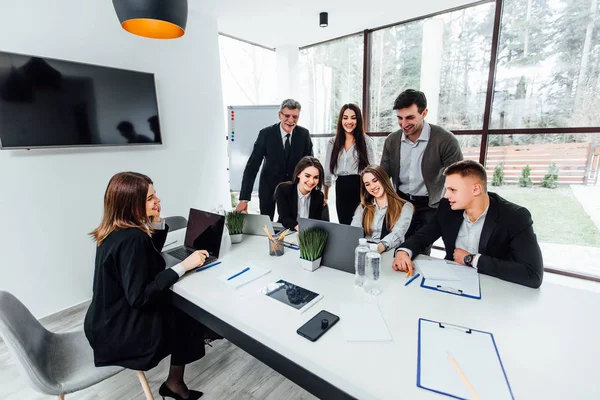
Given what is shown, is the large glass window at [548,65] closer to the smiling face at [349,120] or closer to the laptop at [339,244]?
the smiling face at [349,120]

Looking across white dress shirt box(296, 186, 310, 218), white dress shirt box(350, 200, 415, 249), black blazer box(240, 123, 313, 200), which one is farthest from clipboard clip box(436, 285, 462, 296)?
black blazer box(240, 123, 313, 200)

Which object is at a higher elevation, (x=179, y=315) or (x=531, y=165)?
(x=531, y=165)

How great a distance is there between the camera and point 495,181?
3344 mm

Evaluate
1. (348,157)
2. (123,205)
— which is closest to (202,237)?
(123,205)

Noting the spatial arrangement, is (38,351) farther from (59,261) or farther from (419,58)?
(419,58)

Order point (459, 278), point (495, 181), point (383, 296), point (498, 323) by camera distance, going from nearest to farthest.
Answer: point (498, 323) < point (383, 296) < point (459, 278) < point (495, 181)

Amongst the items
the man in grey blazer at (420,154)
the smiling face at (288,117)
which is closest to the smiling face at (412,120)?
the man in grey blazer at (420,154)

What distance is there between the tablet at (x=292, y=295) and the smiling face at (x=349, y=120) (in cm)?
167

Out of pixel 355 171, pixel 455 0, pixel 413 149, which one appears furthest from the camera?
pixel 455 0

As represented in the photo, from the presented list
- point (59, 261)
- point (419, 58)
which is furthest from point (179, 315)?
point (419, 58)

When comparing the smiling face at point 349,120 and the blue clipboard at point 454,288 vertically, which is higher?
the smiling face at point 349,120

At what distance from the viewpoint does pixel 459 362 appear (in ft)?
2.79

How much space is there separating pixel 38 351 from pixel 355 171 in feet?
7.76

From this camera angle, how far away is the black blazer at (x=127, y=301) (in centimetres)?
127
